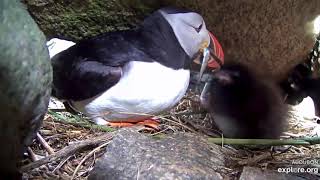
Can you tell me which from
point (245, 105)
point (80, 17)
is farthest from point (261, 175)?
point (80, 17)

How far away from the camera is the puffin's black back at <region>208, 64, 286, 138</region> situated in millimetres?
1655

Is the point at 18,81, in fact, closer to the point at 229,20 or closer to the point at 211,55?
the point at 211,55

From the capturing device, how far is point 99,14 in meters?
1.80

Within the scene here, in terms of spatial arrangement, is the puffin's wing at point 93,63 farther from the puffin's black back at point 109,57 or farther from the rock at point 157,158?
the rock at point 157,158

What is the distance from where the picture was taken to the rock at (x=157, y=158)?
126 cm

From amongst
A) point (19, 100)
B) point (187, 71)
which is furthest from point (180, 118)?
point (19, 100)

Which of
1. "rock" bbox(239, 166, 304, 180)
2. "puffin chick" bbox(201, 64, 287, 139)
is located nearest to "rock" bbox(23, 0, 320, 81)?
"puffin chick" bbox(201, 64, 287, 139)

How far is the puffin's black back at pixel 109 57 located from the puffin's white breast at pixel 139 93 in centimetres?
2

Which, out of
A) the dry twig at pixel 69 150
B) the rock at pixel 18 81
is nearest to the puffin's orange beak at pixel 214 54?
the dry twig at pixel 69 150

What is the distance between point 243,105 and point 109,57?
0.47 m

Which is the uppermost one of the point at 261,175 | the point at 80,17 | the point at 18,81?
the point at 80,17

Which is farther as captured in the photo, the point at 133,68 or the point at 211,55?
the point at 211,55

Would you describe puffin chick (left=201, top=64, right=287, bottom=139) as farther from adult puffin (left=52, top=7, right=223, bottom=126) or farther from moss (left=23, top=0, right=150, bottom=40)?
moss (left=23, top=0, right=150, bottom=40)

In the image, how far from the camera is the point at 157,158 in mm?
1336
